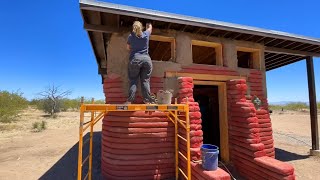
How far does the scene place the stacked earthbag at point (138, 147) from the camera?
606cm

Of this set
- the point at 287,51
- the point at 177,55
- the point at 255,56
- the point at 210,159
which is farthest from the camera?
the point at 287,51

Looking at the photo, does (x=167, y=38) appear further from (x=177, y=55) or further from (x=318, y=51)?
(x=318, y=51)

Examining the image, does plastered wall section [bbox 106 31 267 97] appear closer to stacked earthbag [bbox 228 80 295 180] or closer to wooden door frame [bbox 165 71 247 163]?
wooden door frame [bbox 165 71 247 163]

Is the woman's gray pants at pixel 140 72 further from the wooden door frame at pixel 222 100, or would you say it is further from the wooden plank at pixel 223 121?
the wooden plank at pixel 223 121

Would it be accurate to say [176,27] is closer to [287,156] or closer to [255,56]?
[255,56]

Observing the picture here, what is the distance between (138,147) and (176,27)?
3.82 m

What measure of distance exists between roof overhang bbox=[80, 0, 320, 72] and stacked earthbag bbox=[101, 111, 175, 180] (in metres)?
2.62

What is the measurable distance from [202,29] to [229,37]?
125cm

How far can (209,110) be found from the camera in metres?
9.37

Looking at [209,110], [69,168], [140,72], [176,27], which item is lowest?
[69,168]

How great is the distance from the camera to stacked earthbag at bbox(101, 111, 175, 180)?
606cm

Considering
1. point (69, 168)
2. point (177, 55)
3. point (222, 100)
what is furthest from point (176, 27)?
point (69, 168)

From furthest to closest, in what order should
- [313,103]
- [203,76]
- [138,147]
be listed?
[313,103] → [203,76] → [138,147]

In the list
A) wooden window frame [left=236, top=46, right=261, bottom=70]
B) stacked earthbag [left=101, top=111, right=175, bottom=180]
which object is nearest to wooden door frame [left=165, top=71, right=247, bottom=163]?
wooden window frame [left=236, top=46, right=261, bottom=70]
